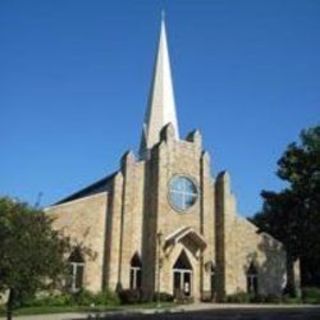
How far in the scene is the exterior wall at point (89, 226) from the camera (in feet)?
147

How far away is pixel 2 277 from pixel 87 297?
1871cm

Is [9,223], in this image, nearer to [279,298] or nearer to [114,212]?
[114,212]

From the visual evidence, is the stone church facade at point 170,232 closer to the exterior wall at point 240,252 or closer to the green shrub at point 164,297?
the exterior wall at point 240,252

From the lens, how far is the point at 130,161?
4847 cm

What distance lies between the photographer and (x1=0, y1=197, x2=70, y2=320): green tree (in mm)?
25016

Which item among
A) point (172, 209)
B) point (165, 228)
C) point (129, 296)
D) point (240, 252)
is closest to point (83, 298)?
point (129, 296)

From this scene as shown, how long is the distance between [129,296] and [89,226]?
218 inches

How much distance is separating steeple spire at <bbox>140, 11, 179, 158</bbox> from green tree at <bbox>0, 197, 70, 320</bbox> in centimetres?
3116

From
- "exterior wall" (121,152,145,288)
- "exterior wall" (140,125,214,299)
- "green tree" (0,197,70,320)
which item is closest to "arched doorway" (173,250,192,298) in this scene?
"exterior wall" (140,125,214,299)

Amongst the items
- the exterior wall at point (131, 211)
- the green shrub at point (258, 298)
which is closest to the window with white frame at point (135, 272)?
the exterior wall at point (131, 211)

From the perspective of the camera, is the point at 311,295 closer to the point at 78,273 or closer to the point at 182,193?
the point at 182,193

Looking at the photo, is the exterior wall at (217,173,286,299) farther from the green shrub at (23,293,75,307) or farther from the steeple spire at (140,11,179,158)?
the green shrub at (23,293,75,307)

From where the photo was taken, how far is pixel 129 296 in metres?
44.3

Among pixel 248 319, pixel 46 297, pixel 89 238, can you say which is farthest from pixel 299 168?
pixel 248 319
